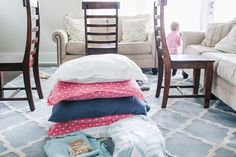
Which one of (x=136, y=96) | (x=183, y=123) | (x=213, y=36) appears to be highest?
(x=213, y=36)

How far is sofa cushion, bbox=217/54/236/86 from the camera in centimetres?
Result: 231

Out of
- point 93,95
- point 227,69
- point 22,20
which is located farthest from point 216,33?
point 22,20

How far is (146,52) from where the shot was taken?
4086 millimetres

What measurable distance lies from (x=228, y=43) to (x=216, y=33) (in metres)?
0.40

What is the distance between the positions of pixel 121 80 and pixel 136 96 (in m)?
0.16

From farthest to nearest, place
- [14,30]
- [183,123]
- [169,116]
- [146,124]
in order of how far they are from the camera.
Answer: [14,30]
[169,116]
[183,123]
[146,124]

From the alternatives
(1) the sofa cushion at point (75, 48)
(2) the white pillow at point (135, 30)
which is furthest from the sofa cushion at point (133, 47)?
(1) the sofa cushion at point (75, 48)

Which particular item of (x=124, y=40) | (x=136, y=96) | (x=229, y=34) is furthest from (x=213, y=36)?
(x=136, y=96)

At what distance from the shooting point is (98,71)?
1.99 metres

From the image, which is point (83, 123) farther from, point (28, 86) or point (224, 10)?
point (224, 10)

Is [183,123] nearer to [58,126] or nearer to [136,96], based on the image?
[136,96]

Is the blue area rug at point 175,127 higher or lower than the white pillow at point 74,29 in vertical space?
lower

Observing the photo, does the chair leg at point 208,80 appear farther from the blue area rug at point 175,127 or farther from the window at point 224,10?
the window at point 224,10

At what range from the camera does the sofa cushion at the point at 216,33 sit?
3463 mm
